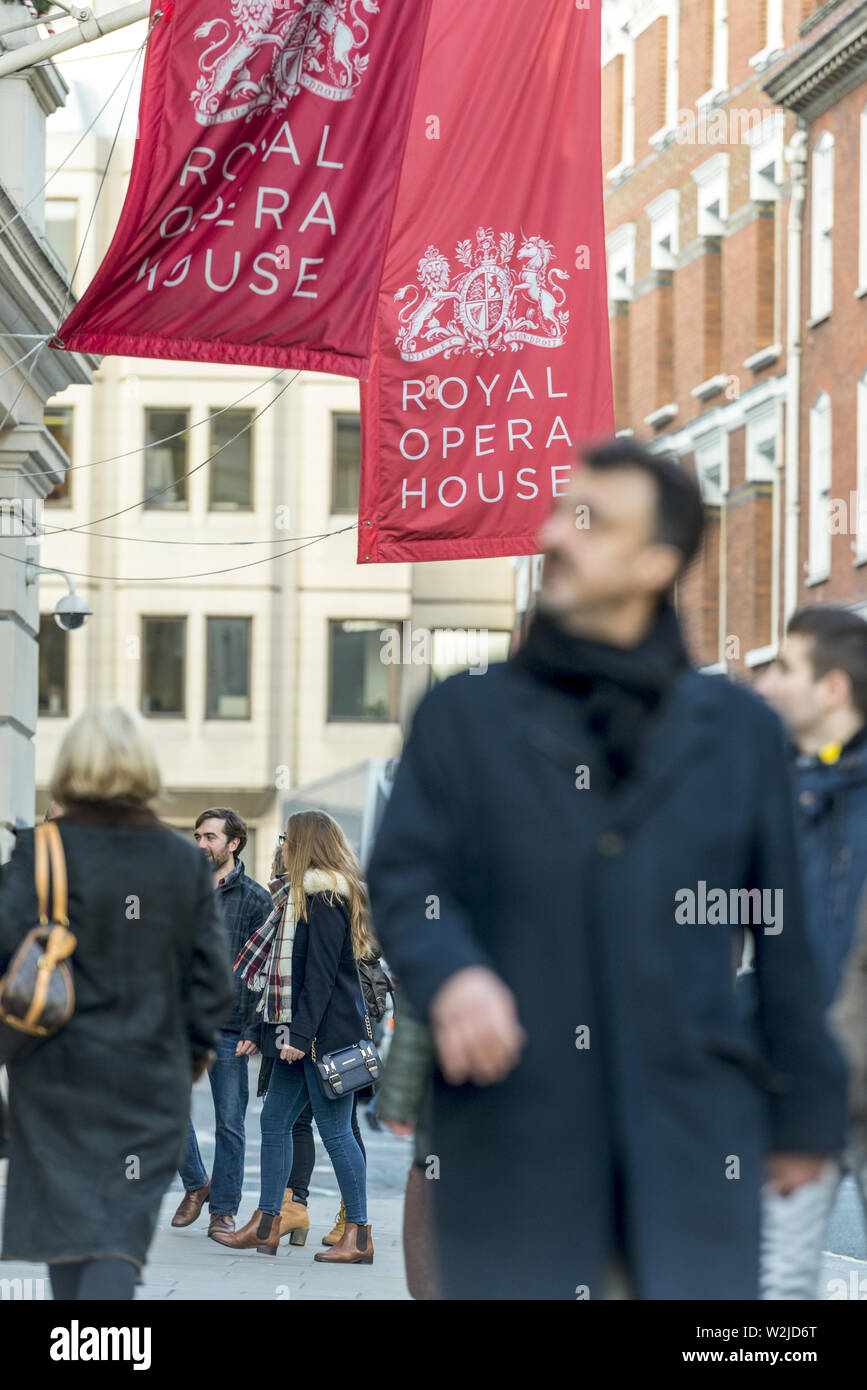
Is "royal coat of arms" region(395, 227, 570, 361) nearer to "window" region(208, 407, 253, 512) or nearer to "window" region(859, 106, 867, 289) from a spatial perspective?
"window" region(859, 106, 867, 289)

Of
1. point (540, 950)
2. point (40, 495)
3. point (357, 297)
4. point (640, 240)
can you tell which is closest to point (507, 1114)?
point (540, 950)

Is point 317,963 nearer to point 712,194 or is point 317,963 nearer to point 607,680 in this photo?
point 607,680

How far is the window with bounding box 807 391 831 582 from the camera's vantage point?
33.8 metres

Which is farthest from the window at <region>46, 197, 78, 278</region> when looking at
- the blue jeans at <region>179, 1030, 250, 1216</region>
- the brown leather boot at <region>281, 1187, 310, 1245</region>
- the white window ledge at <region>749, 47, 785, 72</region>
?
the brown leather boot at <region>281, 1187, 310, 1245</region>

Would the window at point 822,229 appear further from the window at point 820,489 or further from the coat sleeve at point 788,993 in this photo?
the coat sleeve at point 788,993

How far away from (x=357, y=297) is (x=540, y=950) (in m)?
7.35

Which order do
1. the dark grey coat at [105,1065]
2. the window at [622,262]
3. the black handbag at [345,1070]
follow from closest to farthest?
the dark grey coat at [105,1065], the black handbag at [345,1070], the window at [622,262]

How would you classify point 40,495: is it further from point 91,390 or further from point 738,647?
point 91,390

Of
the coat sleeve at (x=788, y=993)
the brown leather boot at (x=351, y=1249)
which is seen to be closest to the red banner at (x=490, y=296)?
the brown leather boot at (x=351, y=1249)

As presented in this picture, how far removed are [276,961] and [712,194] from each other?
30.3 meters

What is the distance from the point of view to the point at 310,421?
157 ft

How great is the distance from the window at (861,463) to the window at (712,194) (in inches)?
268

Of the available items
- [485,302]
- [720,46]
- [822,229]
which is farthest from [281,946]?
[720,46]

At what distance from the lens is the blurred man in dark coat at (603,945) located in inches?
136
